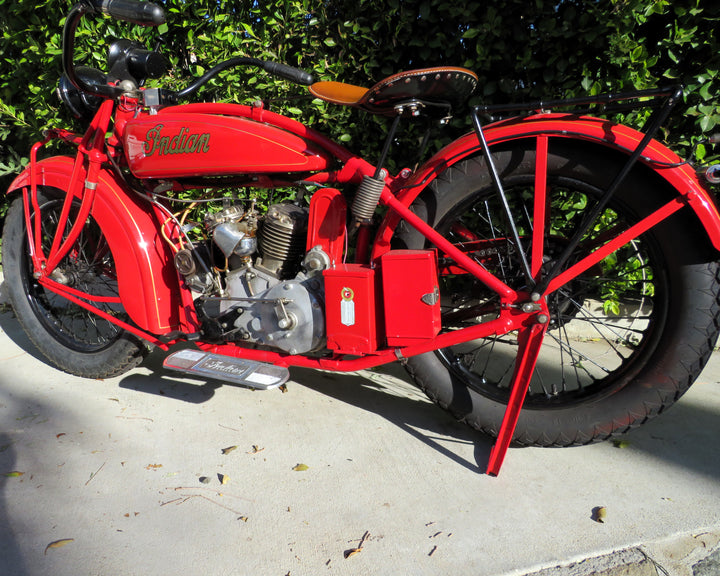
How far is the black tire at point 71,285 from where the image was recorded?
251 centimetres

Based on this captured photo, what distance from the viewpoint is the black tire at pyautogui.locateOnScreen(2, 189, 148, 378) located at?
251 centimetres

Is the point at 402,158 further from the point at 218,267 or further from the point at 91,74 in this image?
the point at 91,74

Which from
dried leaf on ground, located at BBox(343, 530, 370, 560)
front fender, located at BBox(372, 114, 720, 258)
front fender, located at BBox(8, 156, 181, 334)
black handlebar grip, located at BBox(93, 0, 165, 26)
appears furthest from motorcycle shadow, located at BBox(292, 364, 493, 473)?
black handlebar grip, located at BBox(93, 0, 165, 26)

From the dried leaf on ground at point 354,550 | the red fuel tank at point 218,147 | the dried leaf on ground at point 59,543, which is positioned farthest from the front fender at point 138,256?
the dried leaf on ground at point 354,550

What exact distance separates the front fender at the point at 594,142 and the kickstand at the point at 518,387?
58cm

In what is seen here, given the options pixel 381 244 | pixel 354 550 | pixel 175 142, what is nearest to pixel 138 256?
pixel 175 142

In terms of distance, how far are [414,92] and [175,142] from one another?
992mm

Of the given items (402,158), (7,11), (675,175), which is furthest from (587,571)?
(7,11)

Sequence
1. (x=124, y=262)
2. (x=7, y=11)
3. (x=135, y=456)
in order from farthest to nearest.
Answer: (x=7, y=11), (x=124, y=262), (x=135, y=456)

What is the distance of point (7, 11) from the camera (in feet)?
11.8

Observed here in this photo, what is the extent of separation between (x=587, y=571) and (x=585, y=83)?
206cm

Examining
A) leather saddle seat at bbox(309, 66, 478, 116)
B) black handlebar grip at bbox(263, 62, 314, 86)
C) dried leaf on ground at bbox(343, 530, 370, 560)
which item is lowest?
dried leaf on ground at bbox(343, 530, 370, 560)

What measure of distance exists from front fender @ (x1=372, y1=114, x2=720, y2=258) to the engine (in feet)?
1.57

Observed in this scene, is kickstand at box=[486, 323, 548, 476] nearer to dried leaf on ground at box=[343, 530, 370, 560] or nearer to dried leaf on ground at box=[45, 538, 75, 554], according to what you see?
dried leaf on ground at box=[343, 530, 370, 560]
